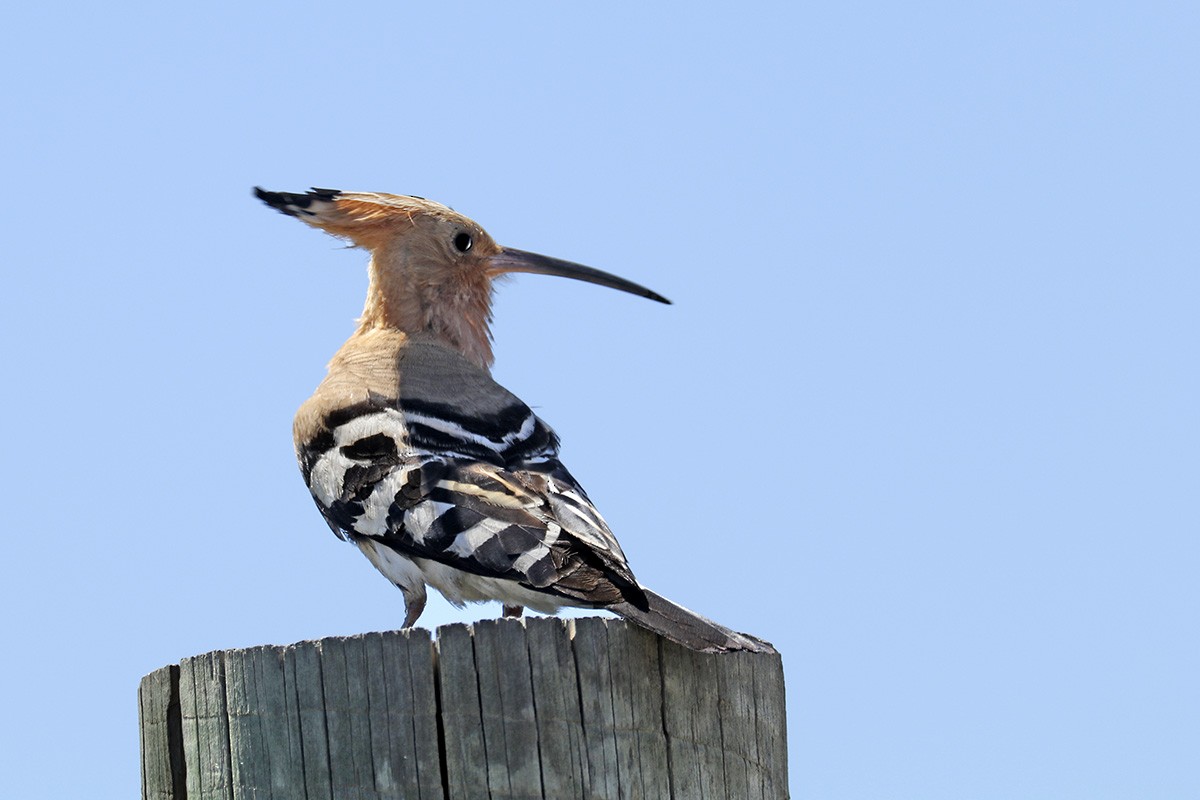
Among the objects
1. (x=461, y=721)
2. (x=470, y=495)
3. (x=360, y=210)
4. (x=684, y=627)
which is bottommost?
(x=461, y=721)

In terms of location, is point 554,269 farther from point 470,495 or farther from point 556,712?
point 556,712

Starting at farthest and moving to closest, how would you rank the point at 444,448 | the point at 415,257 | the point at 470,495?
the point at 415,257 < the point at 444,448 < the point at 470,495

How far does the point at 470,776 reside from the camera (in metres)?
2.59

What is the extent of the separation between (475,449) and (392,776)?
2.03 m

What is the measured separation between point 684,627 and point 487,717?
420mm

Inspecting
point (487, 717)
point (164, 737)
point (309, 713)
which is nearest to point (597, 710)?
point (487, 717)

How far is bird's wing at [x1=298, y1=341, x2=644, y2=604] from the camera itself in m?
3.60

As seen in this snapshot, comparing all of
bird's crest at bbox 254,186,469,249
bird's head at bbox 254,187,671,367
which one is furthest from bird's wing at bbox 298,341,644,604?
bird's crest at bbox 254,186,469,249

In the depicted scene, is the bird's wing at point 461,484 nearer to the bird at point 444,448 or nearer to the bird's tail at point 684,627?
the bird at point 444,448

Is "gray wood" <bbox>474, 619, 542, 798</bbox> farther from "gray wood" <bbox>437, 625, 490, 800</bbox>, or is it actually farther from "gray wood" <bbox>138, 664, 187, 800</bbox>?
"gray wood" <bbox>138, 664, 187, 800</bbox>

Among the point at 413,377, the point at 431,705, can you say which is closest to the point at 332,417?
the point at 413,377

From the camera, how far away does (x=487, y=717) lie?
260 centimetres

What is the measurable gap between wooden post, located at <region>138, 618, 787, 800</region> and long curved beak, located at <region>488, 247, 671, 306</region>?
3.57m

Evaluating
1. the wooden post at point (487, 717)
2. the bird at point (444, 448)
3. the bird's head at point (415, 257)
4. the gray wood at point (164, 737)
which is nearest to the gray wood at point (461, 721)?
the wooden post at point (487, 717)
